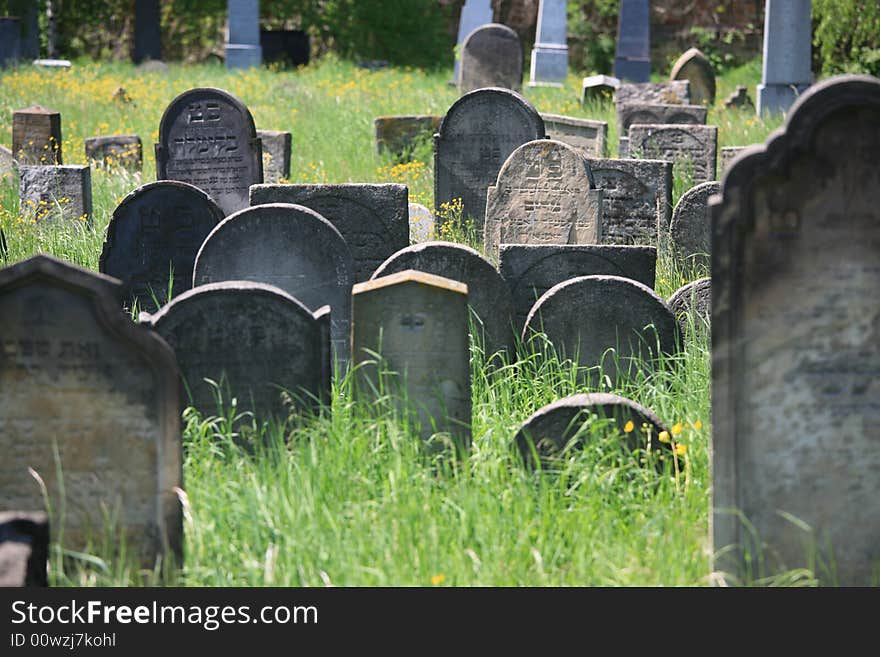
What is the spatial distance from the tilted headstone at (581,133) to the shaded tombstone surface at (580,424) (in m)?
8.68

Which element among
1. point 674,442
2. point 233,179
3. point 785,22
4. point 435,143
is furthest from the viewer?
point 785,22

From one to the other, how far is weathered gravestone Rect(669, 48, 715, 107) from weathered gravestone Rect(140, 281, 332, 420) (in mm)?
15336

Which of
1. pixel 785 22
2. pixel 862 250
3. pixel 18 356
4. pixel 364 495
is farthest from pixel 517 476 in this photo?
pixel 785 22

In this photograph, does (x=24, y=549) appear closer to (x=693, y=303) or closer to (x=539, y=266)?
(x=539, y=266)

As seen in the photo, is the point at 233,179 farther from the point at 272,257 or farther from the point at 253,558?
the point at 253,558

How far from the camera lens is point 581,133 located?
1440 cm

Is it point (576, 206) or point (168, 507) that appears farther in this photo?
point (576, 206)

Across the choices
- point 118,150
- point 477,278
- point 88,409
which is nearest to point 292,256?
point 477,278

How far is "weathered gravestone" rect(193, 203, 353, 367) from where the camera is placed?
7.01 metres

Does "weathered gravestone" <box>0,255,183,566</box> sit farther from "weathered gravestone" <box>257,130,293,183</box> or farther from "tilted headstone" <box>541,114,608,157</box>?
"tilted headstone" <box>541,114,608,157</box>

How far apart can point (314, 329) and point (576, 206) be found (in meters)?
4.16

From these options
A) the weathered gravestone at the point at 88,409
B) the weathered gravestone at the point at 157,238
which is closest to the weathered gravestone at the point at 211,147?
the weathered gravestone at the point at 157,238

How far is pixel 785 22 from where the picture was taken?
1664cm

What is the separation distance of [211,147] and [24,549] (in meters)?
6.41
